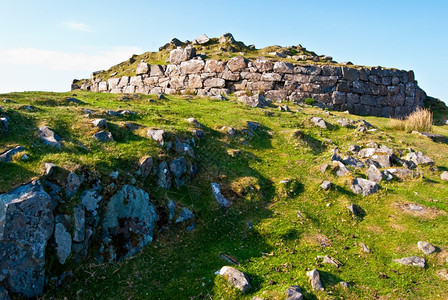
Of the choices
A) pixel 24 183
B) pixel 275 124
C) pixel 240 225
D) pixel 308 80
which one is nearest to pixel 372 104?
pixel 308 80

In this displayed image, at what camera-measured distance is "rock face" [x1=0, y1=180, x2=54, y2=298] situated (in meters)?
7.23

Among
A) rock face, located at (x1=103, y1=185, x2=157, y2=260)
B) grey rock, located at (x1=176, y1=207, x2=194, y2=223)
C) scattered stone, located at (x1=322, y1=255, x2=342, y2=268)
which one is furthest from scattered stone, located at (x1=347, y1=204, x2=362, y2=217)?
rock face, located at (x1=103, y1=185, x2=157, y2=260)

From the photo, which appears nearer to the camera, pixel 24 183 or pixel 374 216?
pixel 24 183

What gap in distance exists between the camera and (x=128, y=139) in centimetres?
1259

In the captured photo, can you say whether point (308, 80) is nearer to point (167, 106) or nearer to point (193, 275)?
point (167, 106)

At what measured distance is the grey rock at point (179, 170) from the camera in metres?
11.9

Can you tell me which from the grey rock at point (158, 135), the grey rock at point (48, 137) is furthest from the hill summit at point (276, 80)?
the grey rock at point (48, 137)

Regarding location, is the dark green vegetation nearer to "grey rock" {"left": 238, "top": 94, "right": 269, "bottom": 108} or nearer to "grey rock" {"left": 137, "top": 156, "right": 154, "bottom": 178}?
"grey rock" {"left": 137, "top": 156, "right": 154, "bottom": 178}

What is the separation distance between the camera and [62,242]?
8070mm

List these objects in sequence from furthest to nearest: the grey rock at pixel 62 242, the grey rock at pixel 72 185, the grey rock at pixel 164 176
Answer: the grey rock at pixel 164 176
the grey rock at pixel 72 185
the grey rock at pixel 62 242

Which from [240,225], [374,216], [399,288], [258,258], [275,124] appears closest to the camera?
[399,288]

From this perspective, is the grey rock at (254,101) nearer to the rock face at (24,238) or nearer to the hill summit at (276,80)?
the hill summit at (276,80)

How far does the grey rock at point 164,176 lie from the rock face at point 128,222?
103 cm

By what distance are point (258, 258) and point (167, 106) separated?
13975 mm
